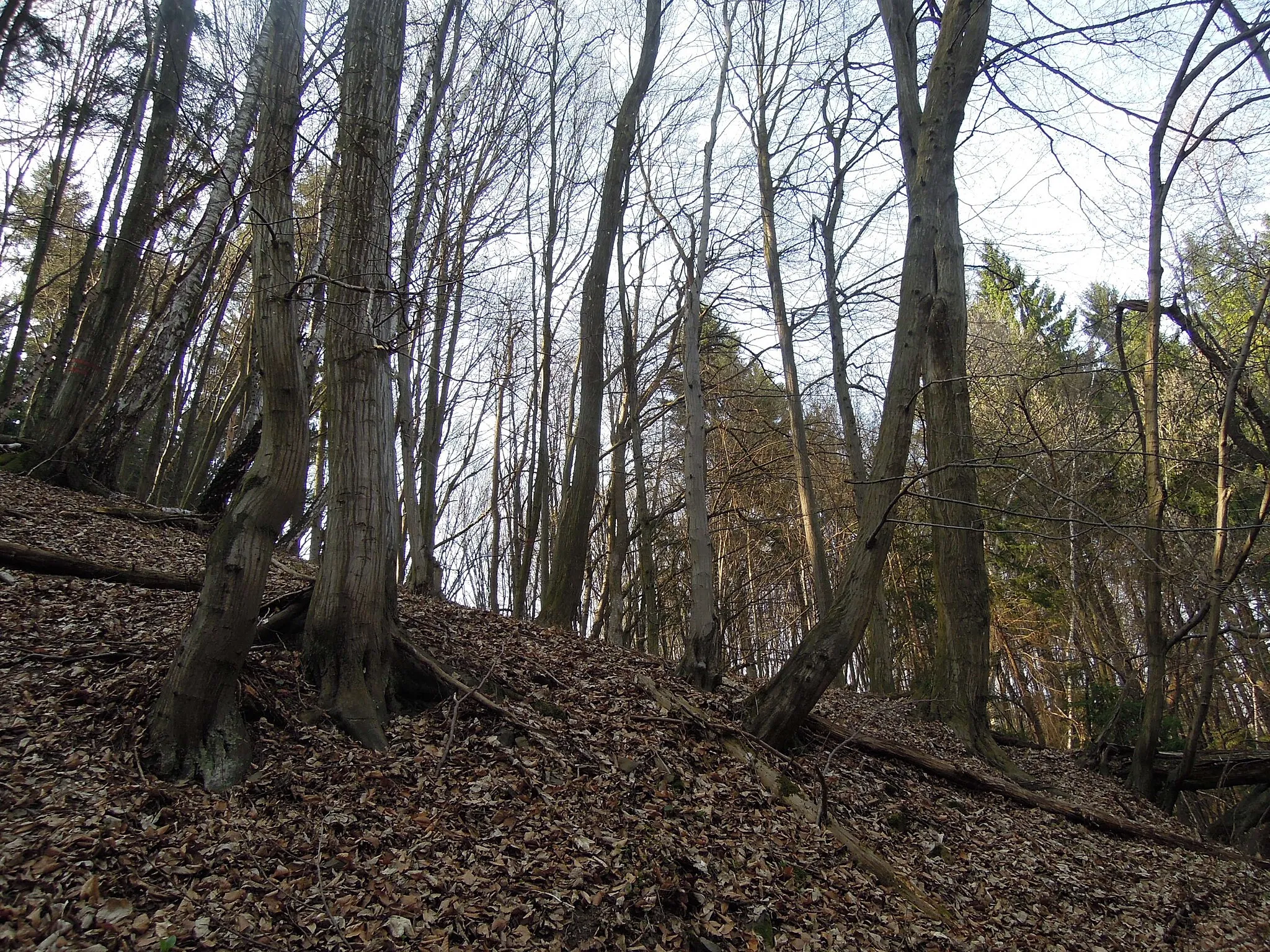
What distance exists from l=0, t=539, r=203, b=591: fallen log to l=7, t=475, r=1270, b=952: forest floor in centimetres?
16

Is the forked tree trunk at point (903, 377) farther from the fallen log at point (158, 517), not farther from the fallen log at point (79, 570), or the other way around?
the fallen log at point (158, 517)

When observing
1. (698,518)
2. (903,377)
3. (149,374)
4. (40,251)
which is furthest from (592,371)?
(40,251)

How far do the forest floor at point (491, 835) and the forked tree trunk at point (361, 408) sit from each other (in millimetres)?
291

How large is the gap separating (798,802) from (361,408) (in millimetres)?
3820

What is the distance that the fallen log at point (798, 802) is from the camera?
3.89m

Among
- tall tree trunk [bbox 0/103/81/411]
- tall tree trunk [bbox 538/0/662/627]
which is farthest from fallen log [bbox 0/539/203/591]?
tall tree trunk [bbox 0/103/81/411]

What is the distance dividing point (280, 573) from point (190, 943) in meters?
4.21

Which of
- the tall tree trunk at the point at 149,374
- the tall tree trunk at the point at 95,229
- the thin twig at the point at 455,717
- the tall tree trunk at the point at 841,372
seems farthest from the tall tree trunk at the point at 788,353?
the tall tree trunk at the point at 95,229

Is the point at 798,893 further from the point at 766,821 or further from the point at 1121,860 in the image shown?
the point at 1121,860

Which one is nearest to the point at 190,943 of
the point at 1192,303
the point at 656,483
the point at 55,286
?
the point at 1192,303

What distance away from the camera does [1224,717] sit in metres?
15.1

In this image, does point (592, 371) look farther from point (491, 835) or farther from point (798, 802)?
point (491, 835)

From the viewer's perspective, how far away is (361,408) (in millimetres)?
4414

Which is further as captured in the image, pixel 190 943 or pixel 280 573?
pixel 280 573
